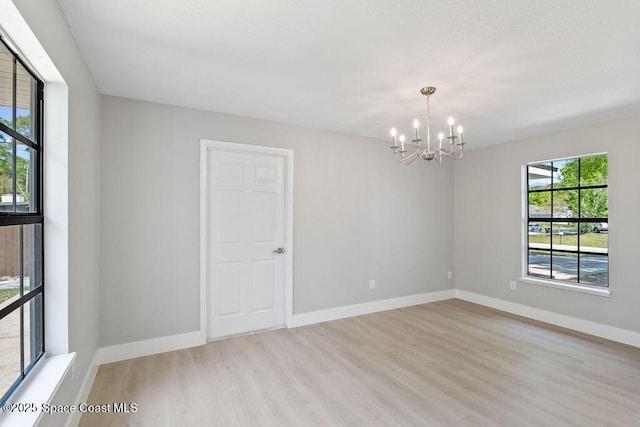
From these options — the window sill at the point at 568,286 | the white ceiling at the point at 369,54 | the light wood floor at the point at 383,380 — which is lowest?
the light wood floor at the point at 383,380

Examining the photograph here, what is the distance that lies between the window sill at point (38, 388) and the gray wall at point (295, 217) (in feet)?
4.00

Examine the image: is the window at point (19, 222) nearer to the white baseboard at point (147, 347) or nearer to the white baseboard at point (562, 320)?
the white baseboard at point (147, 347)

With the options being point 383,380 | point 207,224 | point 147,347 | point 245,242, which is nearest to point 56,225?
point 207,224

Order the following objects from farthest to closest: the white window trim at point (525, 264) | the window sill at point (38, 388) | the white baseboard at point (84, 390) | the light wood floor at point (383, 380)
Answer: the white window trim at point (525, 264) < the light wood floor at point (383, 380) < the white baseboard at point (84, 390) < the window sill at point (38, 388)

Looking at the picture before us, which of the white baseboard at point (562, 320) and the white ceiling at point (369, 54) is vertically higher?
the white ceiling at point (369, 54)

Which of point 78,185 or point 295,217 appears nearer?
point 78,185

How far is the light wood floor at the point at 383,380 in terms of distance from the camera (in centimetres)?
208

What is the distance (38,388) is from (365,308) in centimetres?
345

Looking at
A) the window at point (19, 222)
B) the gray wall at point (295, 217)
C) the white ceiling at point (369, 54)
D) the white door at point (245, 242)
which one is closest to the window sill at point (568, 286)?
the gray wall at point (295, 217)

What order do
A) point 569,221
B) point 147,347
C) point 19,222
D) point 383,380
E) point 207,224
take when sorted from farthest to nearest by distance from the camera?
point 569,221
point 207,224
point 147,347
point 383,380
point 19,222

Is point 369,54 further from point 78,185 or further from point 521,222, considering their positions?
point 521,222

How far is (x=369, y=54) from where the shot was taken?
211cm

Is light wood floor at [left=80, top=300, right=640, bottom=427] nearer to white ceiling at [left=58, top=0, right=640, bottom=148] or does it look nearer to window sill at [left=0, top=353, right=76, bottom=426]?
window sill at [left=0, top=353, right=76, bottom=426]

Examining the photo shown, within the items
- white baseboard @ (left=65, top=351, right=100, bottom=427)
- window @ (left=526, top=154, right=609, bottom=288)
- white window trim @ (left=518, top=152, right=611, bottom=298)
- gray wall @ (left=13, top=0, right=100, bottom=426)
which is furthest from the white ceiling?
white baseboard @ (left=65, top=351, right=100, bottom=427)
